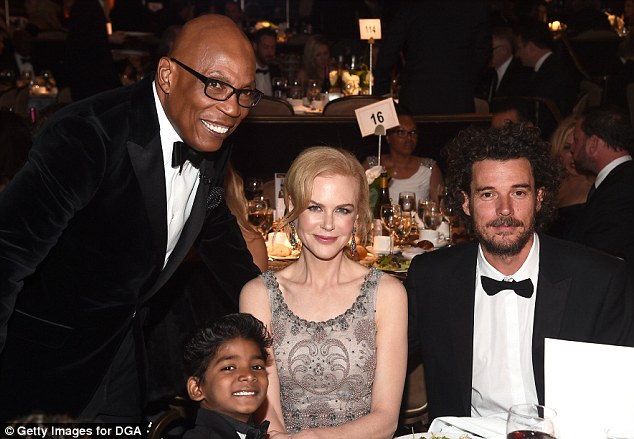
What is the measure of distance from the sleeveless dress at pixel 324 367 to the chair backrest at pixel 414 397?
0.88 m

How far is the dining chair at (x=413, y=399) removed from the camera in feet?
11.3

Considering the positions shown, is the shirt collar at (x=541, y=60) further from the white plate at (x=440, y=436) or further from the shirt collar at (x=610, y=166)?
the white plate at (x=440, y=436)

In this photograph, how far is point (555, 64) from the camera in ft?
26.8

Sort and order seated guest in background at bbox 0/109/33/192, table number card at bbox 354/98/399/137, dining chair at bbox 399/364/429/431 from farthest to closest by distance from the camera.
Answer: table number card at bbox 354/98/399/137, seated guest in background at bbox 0/109/33/192, dining chair at bbox 399/364/429/431

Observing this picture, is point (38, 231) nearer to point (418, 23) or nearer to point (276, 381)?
point (276, 381)

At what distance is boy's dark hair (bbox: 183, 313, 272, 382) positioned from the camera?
2.24 m

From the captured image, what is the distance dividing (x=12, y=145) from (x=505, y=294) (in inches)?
98.8

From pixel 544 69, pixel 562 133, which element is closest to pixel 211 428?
pixel 562 133

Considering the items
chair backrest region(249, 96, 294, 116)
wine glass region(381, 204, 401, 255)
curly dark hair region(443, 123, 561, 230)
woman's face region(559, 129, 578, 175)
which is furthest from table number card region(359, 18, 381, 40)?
curly dark hair region(443, 123, 561, 230)

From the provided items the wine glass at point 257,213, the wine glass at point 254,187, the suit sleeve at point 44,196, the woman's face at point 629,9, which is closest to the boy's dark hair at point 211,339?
the suit sleeve at point 44,196

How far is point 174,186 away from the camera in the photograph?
2576mm

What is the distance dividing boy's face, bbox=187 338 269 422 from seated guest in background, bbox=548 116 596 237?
2.96 metres

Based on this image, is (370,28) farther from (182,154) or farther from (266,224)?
(182,154)

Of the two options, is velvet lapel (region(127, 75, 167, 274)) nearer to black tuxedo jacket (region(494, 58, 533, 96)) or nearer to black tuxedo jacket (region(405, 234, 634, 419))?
black tuxedo jacket (region(405, 234, 634, 419))
